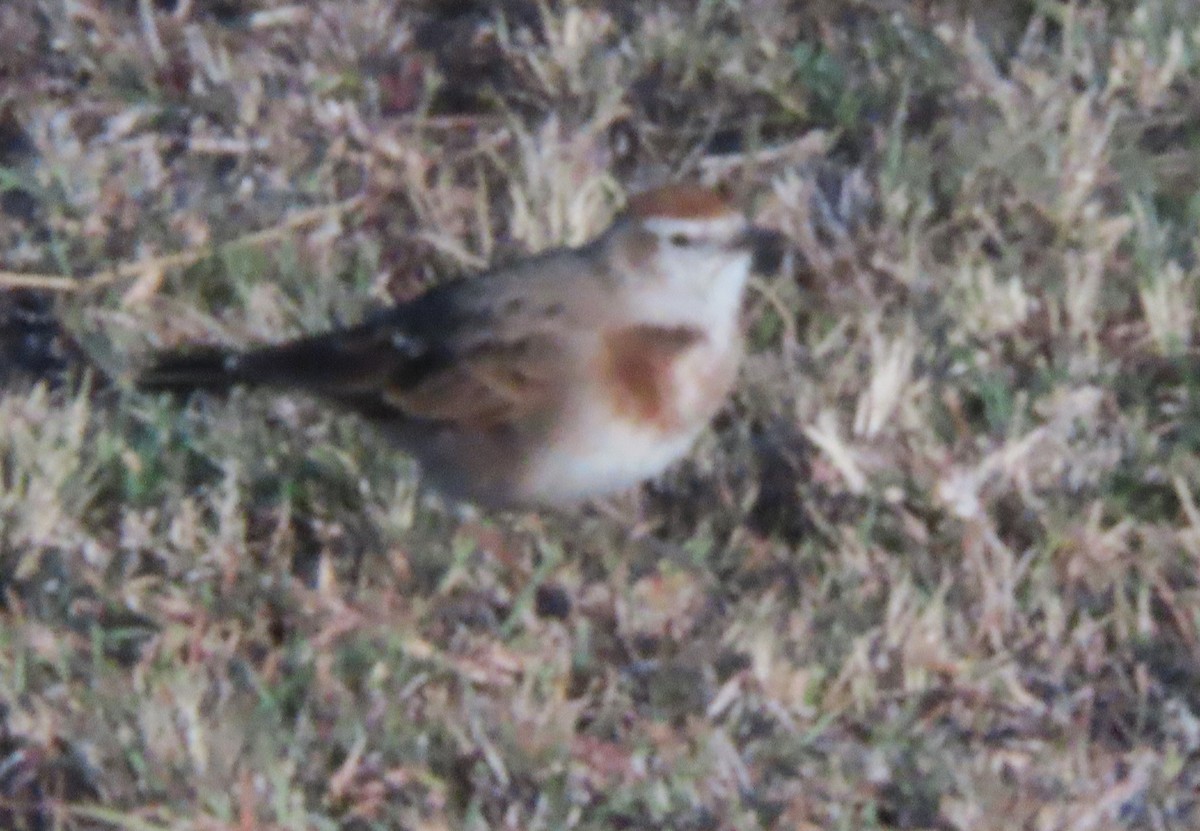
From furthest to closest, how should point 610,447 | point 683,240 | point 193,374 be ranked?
point 193,374, point 683,240, point 610,447

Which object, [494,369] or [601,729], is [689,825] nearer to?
[601,729]

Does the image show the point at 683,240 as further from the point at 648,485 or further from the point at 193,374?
the point at 193,374

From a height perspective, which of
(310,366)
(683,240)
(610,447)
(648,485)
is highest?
(683,240)

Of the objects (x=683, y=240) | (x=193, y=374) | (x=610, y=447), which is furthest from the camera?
(x=193, y=374)

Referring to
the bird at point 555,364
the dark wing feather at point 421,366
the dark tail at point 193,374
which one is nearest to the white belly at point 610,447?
the bird at point 555,364

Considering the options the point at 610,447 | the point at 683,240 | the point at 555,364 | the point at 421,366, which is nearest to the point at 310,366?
the point at 421,366

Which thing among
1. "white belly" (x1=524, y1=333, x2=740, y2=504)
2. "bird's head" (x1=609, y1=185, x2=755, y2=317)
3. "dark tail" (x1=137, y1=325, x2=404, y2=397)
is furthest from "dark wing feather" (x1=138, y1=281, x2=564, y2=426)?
"bird's head" (x1=609, y1=185, x2=755, y2=317)

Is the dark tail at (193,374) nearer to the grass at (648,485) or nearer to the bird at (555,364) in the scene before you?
the bird at (555,364)
